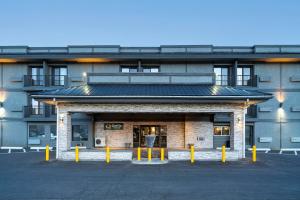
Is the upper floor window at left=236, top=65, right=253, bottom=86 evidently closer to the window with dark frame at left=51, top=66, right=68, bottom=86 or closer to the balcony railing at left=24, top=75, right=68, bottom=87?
the balcony railing at left=24, top=75, right=68, bottom=87

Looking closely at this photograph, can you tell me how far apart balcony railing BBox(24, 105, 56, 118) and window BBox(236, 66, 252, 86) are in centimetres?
1938

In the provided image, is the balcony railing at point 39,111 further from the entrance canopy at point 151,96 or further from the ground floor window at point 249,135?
the ground floor window at point 249,135

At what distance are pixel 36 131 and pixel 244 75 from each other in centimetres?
2246

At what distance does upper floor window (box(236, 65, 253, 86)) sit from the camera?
25302 mm

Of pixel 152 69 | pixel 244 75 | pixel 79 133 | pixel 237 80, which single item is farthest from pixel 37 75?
pixel 244 75

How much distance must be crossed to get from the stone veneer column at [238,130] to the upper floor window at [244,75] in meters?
8.81

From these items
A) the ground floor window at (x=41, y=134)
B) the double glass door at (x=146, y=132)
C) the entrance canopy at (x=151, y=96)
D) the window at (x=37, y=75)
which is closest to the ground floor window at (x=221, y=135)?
the double glass door at (x=146, y=132)

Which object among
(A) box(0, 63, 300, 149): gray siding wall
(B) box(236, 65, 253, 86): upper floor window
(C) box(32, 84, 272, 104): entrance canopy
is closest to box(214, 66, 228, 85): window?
(A) box(0, 63, 300, 149): gray siding wall

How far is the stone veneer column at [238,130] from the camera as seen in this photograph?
17.3 metres

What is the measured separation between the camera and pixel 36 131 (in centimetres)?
2527

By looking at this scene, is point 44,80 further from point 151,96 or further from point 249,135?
point 249,135

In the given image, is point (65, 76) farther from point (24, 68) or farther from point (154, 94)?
point (154, 94)

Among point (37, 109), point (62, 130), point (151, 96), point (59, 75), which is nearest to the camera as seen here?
point (151, 96)

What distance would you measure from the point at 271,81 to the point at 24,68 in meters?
25.8
